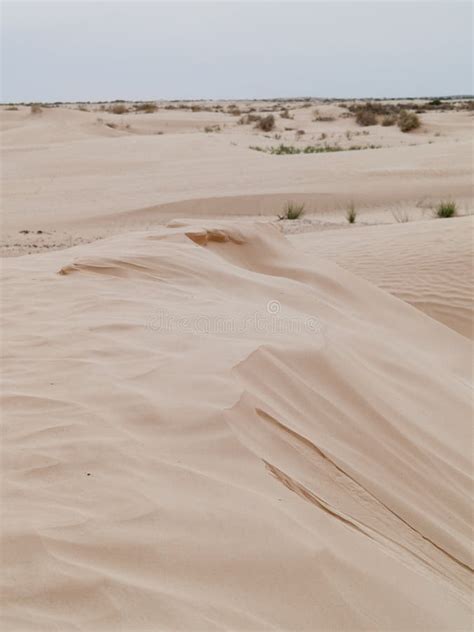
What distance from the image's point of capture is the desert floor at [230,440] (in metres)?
1.90

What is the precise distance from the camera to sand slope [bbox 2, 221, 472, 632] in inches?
73.9

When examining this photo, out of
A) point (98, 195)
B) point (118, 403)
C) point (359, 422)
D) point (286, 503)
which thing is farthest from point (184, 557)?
point (98, 195)

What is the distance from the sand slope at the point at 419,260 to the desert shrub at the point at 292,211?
211 centimetres

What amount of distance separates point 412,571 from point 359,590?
35cm

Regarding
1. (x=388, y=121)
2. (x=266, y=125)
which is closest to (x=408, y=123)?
(x=388, y=121)

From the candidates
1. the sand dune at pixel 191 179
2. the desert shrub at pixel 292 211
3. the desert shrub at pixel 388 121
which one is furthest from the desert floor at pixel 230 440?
the desert shrub at pixel 388 121

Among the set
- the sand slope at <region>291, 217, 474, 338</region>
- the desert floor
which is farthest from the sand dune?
the desert floor

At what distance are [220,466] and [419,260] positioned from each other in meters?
5.86

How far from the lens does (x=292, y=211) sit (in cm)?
1144

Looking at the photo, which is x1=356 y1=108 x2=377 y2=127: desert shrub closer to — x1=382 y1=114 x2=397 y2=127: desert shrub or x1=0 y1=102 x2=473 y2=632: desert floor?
x1=382 y1=114 x2=397 y2=127: desert shrub

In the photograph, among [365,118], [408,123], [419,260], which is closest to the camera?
[419,260]

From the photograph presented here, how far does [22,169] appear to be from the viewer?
16.2m

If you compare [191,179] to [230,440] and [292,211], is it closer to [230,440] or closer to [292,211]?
[292,211]

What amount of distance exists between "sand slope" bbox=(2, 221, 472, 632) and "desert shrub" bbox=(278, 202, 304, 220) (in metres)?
6.44
